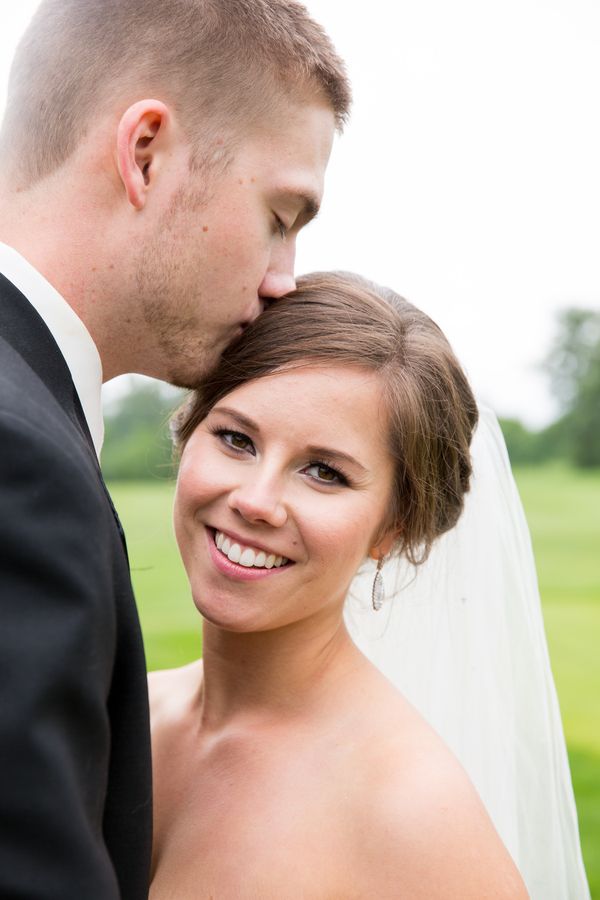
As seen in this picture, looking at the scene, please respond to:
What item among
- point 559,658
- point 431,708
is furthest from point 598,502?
point 431,708

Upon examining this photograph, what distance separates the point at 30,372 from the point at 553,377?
39823 millimetres

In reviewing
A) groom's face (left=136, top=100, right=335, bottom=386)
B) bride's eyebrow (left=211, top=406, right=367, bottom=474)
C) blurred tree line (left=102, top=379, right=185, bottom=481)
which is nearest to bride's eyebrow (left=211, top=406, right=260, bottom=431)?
bride's eyebrow (left=211, top=406, right=367, bottom=474)

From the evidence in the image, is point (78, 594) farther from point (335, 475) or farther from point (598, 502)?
point (598, 502)

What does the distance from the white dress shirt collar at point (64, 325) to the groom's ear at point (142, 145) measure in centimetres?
34

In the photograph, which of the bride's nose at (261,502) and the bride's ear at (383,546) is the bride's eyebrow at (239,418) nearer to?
the bride's nose at (261,502)

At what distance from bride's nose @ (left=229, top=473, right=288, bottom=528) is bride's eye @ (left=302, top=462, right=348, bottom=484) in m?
0.13

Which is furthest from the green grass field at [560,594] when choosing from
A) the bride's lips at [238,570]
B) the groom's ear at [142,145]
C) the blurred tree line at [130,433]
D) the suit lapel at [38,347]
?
the groom's ear at [142,145]

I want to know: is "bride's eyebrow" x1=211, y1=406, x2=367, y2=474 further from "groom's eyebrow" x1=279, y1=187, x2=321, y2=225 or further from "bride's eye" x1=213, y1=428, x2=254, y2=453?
"groom's eyebrow" x1=279, y1=187, x2=321, y2=225

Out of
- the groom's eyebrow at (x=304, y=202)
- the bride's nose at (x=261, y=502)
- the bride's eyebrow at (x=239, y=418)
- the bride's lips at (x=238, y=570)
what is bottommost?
the bride's lips at (x=238, y=570)

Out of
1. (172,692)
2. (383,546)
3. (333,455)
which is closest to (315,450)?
(333,455)

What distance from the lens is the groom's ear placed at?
2.48 meters

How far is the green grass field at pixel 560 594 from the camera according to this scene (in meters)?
10.4

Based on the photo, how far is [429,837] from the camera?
2.57m

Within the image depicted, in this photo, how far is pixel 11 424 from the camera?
1.80m
